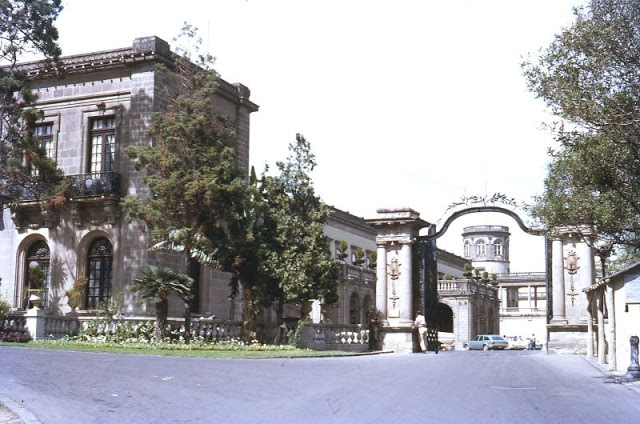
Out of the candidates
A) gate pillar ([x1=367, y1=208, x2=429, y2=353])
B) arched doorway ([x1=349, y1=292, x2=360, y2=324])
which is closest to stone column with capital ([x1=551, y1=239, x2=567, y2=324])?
gate pillar ([x1=367, y1=208, x2=429, y2=353])

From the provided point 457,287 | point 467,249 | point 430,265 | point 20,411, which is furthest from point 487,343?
point 20,411

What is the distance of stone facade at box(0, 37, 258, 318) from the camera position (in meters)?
30.8

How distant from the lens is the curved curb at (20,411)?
30.9 feet

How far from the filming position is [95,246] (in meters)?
31.9

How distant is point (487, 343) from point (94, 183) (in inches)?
1397

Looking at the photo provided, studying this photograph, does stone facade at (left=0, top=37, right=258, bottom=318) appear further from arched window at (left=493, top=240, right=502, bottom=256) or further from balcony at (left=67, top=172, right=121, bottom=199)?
arched window at (left=493, top=240, right=502, bottom=256)

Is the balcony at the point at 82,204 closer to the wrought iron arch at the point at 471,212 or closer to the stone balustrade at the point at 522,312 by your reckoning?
the wrought iron arch at the point at 471,212

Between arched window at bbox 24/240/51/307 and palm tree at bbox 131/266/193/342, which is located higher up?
arched window at bbox 24/240/51/307

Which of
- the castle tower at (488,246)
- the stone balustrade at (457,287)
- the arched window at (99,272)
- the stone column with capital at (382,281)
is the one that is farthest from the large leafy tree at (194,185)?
the castle tower at (488,246)

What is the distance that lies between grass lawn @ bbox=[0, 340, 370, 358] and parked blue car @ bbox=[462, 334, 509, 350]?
109 ft

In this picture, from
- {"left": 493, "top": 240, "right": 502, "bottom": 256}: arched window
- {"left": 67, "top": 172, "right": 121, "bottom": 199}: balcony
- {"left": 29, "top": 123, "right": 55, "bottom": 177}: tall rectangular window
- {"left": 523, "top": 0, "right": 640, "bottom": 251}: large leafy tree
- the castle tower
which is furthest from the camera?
{"left": 493, "top": 240, "right": 502, "bottom": 256}: arched window

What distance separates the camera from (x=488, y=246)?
103 meters

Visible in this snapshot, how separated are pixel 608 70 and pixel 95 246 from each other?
874 inches

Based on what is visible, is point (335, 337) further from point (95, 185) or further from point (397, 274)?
point (95, 185)
